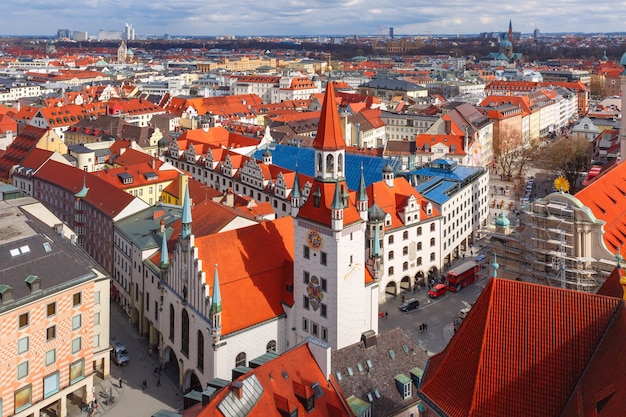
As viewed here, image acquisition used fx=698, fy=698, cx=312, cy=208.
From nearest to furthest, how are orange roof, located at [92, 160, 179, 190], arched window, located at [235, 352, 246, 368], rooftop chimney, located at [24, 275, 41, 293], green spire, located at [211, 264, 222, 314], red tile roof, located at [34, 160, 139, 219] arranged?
green spire, located at [211, 264, 222, 314], rooftop chimney, located at [24, 275, 41, 293], arched window, located at [235, 352, 246, 368], red tile roof, located at [34, 160, 139, 219], orange roof, located at [92, 160, 179, 190]

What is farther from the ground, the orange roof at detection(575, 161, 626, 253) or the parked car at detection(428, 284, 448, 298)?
the orange roof at detection(575, 161, 626, 253)

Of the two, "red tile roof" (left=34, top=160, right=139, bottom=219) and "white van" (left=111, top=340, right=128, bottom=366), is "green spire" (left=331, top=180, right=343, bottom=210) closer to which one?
"white van" (left=111, top=340, right=128, bottom=366)

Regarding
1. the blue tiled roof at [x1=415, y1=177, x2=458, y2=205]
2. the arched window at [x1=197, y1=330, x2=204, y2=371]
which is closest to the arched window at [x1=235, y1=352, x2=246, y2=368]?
the arched window at [x1=197, y1=330, x2=204, y2=371]

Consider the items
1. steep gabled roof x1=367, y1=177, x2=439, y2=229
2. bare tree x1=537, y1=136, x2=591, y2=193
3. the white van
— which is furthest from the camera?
bare tree x1=537, y1=136, x2=591, y2=193

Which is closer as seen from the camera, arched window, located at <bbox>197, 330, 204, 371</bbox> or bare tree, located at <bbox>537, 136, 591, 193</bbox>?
arched window, located at <bbox>197, 330, 204, 371</bbox>

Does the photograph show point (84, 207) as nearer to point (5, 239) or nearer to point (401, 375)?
point (5, 239)

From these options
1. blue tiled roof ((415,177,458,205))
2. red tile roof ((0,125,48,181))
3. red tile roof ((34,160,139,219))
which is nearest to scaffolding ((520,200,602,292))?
blue tiled roof ((415,177,458,205))

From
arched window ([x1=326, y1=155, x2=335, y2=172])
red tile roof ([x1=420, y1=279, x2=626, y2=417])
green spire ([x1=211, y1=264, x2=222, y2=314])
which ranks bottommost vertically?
green spire ([x1=211, y1=264, x2=222, y2=314])
